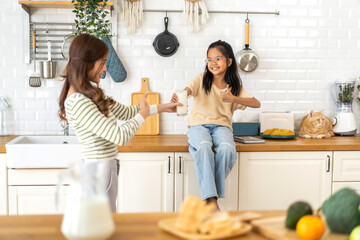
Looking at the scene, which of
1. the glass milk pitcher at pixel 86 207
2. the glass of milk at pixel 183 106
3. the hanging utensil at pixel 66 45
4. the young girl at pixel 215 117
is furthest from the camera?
the hanging utensil at pixel 66 45

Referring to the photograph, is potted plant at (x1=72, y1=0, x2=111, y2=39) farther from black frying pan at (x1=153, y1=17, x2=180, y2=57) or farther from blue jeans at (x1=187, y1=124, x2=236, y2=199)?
blue jeans at (x1=187, y1=124, x2=236, y2=199)

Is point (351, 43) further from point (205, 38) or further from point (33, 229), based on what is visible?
point (33, 229)

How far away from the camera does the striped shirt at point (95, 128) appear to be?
1.94 metres

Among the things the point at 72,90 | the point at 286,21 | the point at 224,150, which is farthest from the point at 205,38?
the point at 72,90

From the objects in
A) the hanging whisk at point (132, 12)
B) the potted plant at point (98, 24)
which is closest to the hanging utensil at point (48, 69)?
the potted plant at point (98, 24)

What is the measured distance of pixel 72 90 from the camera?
2.06 metres

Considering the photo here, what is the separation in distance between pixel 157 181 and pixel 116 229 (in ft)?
5.35

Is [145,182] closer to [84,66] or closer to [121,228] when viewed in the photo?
[84,66]

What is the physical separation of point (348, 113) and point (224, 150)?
4.34 feet

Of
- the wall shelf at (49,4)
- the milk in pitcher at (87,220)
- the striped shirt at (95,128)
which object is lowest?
the milk in pitcher at (87,220)

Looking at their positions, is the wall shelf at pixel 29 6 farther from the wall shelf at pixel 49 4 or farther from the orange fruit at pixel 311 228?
the orange fruit at pixel 311 228

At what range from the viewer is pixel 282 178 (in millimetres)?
2996

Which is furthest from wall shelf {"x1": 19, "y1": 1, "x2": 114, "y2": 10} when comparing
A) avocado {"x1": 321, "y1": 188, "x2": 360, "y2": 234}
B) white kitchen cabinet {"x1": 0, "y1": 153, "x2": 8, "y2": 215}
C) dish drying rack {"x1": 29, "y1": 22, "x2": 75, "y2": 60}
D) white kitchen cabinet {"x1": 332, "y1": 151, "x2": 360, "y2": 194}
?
avocado {"x1": 321, "y1": 188, "x2": 360, "y2": 234}

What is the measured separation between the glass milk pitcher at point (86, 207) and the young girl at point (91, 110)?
2.67 ft
